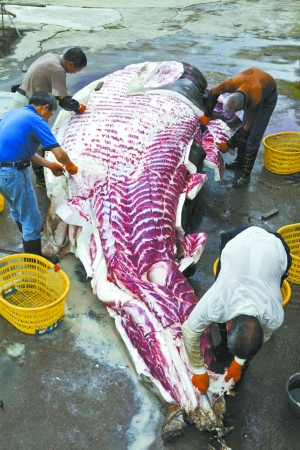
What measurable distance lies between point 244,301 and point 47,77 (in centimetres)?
358

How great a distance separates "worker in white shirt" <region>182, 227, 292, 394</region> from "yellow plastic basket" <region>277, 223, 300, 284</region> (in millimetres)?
1524

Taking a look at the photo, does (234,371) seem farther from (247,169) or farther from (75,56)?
(75,56)

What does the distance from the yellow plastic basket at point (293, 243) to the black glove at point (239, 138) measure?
162 cm

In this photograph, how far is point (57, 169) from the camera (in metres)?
4.30

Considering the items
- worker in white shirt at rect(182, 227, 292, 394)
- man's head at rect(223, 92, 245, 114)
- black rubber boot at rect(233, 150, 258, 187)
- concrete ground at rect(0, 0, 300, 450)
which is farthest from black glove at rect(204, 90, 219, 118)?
worker in white shirt at rect(182, 227, 292, 394)

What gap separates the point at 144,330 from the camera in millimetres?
3428

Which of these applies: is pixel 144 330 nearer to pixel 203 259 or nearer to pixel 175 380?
pixel 175 380

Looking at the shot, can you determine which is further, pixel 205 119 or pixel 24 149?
pixel 205 119

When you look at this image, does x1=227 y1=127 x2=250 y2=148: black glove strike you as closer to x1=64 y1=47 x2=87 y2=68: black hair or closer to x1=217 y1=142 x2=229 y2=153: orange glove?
x1=217 y1=142 x2=229 y2=153: orange glove

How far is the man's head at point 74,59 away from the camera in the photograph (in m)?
5.04

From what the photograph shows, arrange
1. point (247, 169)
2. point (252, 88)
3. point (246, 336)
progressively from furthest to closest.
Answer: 1. point (247, 169)
2. point (252, 88)
3. point (246, 336)

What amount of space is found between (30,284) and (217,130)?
129 inches

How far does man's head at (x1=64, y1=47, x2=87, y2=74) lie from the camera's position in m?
5.04

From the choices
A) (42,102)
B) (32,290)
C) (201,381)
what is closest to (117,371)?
(201,381)
